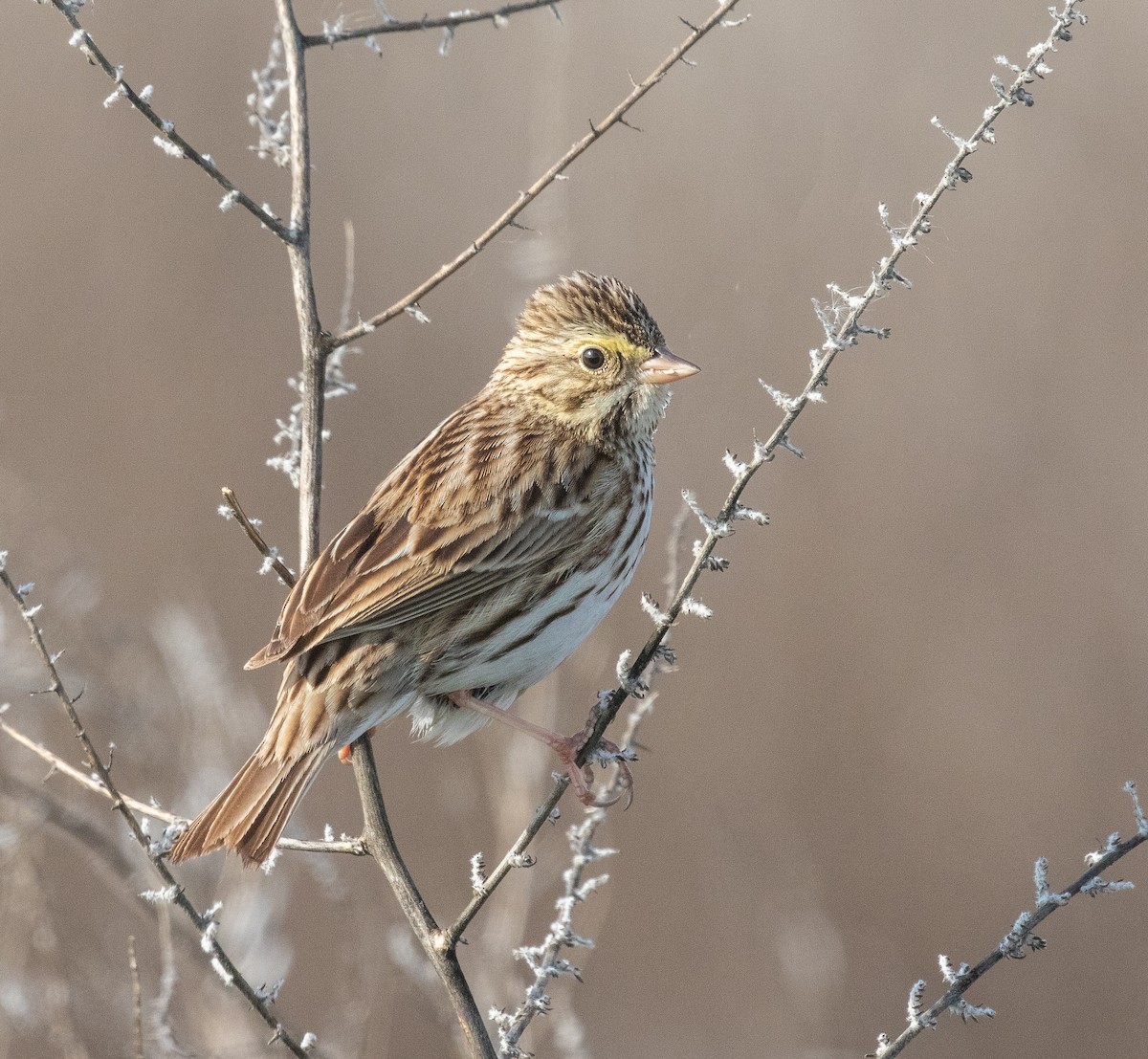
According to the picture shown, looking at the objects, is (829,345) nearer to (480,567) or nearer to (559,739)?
(480,567)

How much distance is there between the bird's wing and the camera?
11.4 feet

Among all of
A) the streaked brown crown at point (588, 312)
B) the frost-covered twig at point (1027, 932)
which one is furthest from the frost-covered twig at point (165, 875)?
the streaked brown crown at point (588, 312)

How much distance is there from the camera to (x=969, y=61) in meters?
8.02

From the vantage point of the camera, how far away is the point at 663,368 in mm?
3895

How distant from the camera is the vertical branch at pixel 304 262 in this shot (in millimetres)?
3463

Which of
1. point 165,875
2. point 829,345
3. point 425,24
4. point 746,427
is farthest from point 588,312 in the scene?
point 746,427

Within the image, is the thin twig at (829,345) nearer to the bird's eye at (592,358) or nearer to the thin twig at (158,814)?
the thin twig at (158,814)

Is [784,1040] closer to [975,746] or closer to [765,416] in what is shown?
[975,746]

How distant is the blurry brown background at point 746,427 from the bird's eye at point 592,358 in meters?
2.50

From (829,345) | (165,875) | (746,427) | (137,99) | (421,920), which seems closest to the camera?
(829,345)

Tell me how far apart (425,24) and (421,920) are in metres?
1.92

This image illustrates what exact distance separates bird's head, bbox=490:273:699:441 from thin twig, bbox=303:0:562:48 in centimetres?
90

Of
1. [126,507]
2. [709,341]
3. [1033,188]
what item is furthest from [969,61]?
[126,507]

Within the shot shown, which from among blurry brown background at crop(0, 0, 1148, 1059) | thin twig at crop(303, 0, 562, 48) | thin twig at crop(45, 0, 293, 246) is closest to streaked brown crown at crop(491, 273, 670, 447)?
thin twig at crop(303, 0, 562, 48)
